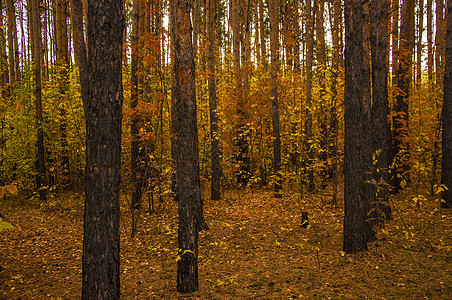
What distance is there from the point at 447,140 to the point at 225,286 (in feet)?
23.8

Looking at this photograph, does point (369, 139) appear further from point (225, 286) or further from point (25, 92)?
point (25, 92)

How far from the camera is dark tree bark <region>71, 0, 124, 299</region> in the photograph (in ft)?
10.2

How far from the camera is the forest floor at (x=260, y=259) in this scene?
4445 mm

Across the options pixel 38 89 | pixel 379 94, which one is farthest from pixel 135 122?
pixel 379 94

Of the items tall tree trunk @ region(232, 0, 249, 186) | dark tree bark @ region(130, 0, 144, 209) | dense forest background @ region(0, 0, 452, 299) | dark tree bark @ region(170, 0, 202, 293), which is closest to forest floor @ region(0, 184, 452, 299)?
dense forest background @ region(0, 0, 452, 299)

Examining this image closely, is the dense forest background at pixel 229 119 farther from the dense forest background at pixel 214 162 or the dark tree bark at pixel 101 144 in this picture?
the dark tree bark at pixel 101 144

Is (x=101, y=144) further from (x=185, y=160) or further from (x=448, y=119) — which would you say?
(x=448, y=119)

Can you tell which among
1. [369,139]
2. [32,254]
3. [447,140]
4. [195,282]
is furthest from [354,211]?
[32,254]

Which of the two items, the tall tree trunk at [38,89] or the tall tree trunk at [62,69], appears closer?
the tall tree trunk at [38,89]

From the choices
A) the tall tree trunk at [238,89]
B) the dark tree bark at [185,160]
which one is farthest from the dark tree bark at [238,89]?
the dark tree bark at [185,160]

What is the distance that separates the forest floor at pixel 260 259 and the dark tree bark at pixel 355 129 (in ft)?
1.92

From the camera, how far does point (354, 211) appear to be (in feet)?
17.7

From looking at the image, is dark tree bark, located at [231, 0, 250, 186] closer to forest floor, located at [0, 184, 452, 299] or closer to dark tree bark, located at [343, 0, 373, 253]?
forest floor, located at [0, 184, 452, 299]

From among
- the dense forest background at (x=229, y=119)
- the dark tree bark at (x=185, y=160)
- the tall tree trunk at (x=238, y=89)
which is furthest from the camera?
the tall tree trunk at (x=238, y=89)
